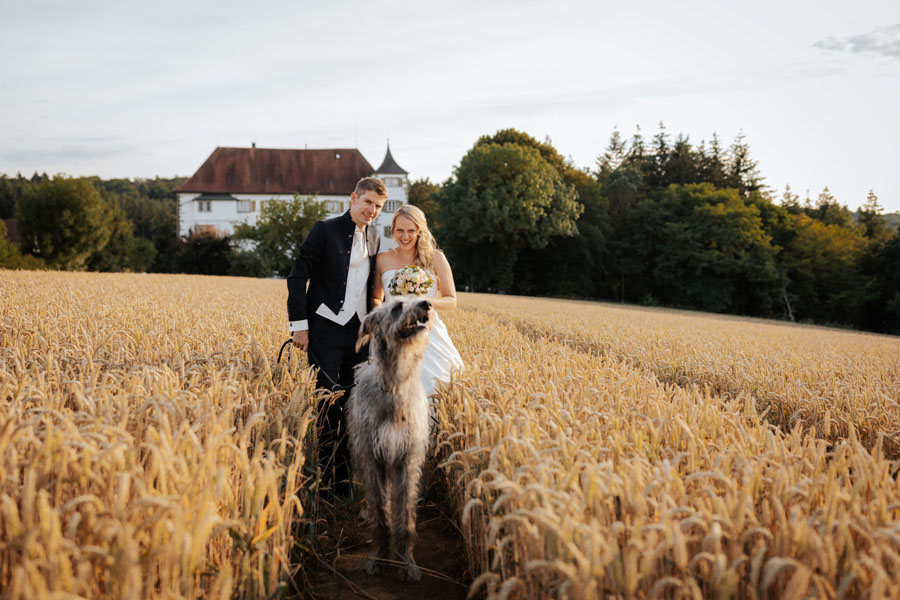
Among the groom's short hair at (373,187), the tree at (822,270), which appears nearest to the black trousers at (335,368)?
the groom's short hair at (373,187)

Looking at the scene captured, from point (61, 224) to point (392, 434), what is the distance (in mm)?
68916

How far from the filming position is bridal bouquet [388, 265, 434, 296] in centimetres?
533

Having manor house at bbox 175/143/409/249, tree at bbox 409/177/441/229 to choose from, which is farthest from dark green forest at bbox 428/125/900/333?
manor house at bbox 175/143/409/249

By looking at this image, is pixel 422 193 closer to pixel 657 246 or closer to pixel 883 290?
pixel 657 246

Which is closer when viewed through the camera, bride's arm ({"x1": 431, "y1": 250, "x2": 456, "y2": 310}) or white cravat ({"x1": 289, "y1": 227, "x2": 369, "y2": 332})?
white cravat ({"x1": 289, "y1": 227, "x2": 369, "y2": 332})

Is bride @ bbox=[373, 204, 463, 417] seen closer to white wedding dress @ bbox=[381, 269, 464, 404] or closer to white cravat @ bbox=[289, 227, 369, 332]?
white wedding dress @ bbox=[381, 269, 464, 404]

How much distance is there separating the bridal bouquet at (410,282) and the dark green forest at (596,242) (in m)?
42.9

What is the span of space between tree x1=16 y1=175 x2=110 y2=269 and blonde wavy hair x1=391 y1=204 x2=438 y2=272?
213 feet

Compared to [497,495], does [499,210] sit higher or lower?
higher

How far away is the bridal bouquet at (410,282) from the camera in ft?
17.5

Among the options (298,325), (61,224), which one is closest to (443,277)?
(298,325)

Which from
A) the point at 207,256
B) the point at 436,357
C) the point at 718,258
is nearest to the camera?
the point at 436,357

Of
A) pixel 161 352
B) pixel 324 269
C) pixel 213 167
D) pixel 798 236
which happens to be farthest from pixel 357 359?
pixel 213 167

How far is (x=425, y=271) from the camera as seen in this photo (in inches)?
225
